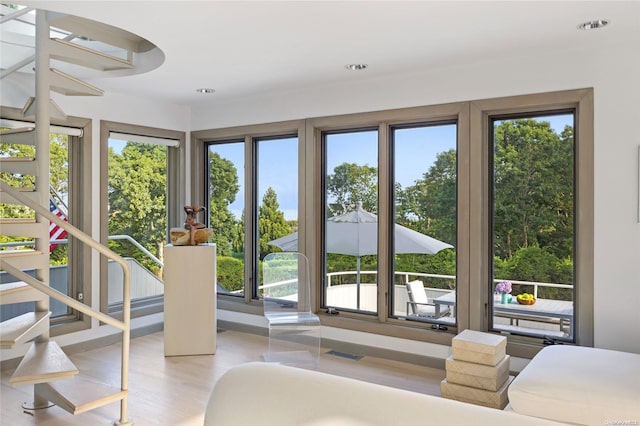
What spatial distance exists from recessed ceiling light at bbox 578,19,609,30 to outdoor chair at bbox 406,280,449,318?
2.40m

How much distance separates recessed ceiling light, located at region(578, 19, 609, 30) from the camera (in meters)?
3.07

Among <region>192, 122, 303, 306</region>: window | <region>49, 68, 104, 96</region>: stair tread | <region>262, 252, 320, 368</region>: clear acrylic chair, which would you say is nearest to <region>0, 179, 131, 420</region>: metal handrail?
<region>49, 68, 104, 96</region>: stair tread

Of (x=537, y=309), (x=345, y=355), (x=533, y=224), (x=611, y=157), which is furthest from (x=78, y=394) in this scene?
(x=611, y=157)

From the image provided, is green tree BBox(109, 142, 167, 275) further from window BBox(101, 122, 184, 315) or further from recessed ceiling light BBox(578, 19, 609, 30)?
recessed ceiling light BBox(578, 19, 609, 30)

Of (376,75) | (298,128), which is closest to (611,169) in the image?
(376,75)

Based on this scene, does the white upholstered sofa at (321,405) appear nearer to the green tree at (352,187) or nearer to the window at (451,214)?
Answer: the window at (451,214)

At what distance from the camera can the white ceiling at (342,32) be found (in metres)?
2.86

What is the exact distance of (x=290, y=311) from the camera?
188 inches

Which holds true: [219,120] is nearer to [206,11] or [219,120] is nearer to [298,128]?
[298,128]

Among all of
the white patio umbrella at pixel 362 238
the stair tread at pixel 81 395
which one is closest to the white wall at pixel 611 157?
the white patio umbrella at pixel 362 238

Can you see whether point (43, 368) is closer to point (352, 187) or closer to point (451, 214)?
point (352, 187)

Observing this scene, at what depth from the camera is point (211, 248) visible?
4.84 metres

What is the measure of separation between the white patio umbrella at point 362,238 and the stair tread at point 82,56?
235 centimetres

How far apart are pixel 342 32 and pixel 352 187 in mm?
1900
